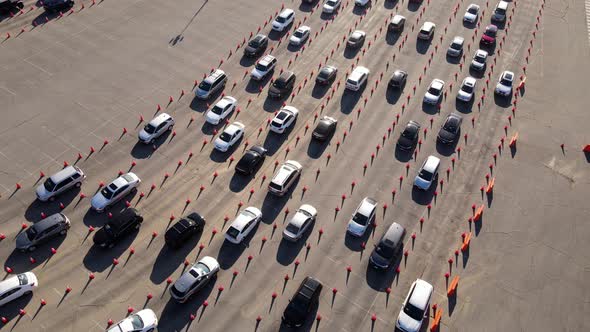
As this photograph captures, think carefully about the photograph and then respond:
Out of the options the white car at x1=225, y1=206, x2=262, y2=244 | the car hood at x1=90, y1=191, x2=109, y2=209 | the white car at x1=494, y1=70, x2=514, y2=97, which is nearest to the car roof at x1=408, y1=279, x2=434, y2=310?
the white car at x1=225, y1=206, x2=262, y2=244

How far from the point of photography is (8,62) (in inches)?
2221

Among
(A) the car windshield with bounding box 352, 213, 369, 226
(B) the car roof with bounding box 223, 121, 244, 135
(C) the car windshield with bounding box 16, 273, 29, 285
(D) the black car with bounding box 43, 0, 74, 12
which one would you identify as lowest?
(A) the car windshield with bounding box 352, 213, 369, 226

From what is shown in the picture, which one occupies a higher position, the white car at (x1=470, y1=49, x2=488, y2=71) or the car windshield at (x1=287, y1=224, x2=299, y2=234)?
the white car at (x1=470, y1=49, x2=488, y2=71)

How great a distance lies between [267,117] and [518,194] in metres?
28.4

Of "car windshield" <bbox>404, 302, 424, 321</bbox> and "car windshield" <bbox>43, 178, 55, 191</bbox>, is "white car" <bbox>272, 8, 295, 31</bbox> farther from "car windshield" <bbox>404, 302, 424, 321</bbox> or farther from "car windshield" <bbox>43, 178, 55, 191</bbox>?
"car windshield" <bbox>404, 302, 424, 321</bbox>

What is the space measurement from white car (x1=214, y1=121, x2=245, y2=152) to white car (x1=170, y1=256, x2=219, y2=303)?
13.8 m

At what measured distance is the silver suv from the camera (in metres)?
41.5

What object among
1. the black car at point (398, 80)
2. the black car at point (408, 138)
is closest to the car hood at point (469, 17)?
the black car at point (398, 80)

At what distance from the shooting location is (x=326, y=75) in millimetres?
56312

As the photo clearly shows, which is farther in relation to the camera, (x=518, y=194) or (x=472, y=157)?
(x=472, y=157)

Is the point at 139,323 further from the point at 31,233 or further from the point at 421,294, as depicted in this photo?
the point at 421,294

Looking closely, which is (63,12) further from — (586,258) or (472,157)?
(586,258)

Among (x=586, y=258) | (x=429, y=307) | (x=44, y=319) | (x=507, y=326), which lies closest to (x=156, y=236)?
(x=44, y=319)

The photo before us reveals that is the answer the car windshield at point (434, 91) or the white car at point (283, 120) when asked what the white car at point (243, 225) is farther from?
the car windshield at point (434, 91)
